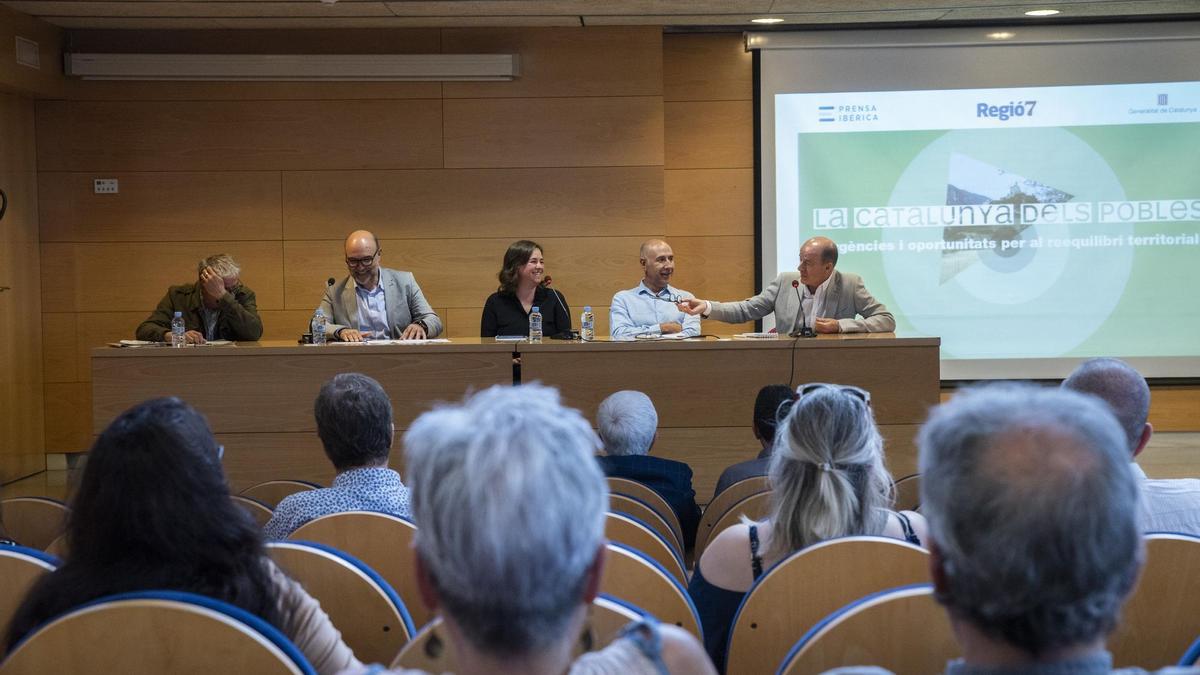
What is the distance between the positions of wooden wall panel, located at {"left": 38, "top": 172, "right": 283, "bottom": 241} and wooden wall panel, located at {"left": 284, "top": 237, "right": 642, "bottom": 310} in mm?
306

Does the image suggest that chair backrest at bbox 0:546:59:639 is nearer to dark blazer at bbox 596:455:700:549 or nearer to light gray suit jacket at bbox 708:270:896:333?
dark blazer at bbox 596:455:700:549

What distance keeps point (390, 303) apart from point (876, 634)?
5.18 meters

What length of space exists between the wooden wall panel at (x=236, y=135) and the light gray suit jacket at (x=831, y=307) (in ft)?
7.71

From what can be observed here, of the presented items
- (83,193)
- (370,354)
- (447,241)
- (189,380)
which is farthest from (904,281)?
(83,193)

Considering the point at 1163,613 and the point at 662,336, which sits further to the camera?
the point at 662,336

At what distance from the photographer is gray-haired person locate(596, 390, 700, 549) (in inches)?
137

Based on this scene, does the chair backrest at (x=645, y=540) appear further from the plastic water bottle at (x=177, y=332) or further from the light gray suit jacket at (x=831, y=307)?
the plastic water bottle at (x=177, y=332)

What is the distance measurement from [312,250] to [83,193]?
154 cm

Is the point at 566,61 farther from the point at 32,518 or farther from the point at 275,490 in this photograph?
the point at 32,518

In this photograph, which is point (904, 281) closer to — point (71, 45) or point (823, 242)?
point (823, 242)

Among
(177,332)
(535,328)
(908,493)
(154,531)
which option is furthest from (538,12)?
(154,531)

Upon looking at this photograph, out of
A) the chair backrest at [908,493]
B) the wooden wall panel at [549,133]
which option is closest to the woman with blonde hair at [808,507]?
the chair backrest at [908,493]

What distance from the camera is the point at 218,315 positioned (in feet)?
20.0

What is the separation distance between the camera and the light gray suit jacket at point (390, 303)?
6.25 metres
